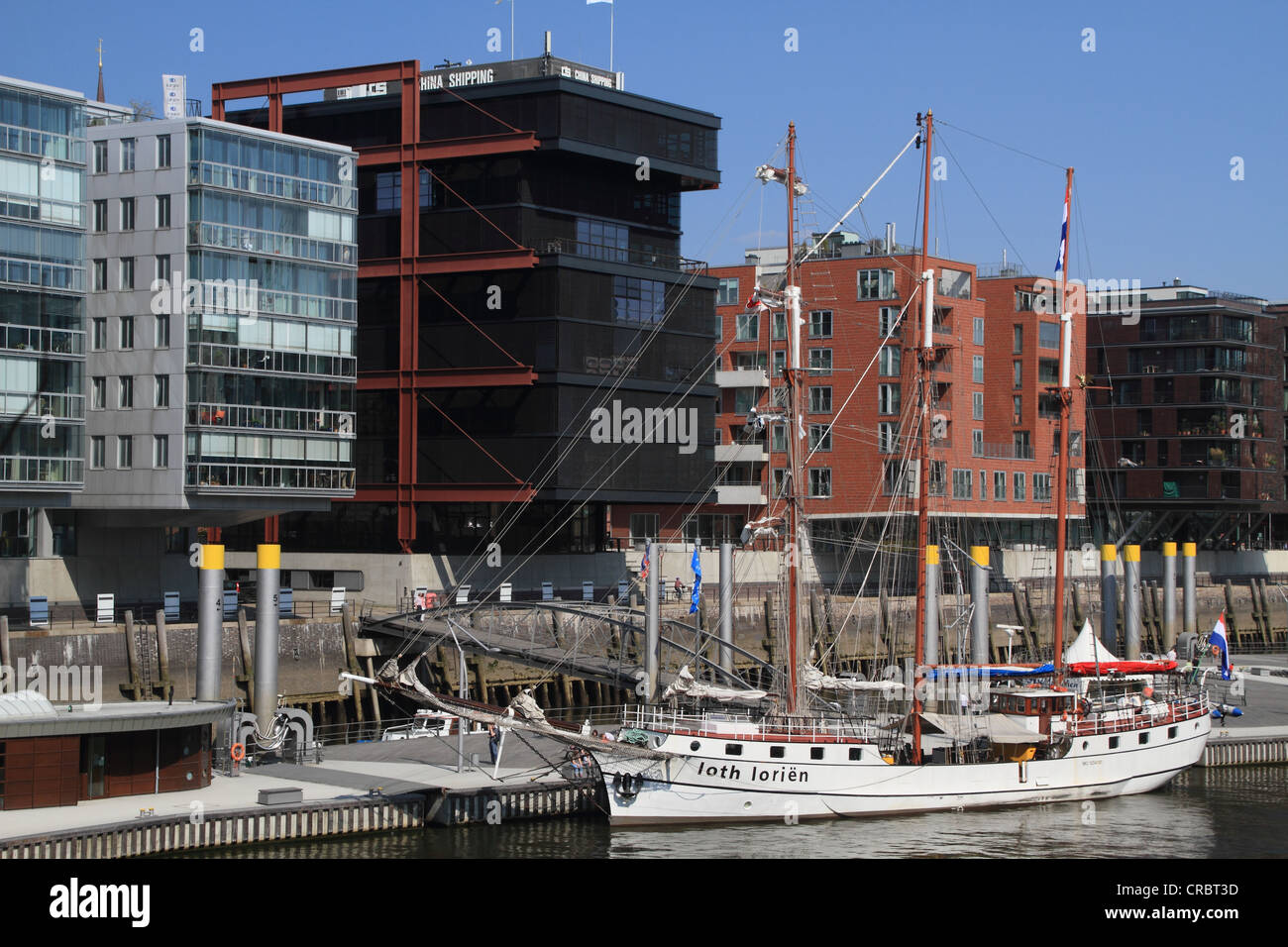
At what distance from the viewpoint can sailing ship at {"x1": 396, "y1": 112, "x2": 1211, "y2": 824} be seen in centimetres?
4684

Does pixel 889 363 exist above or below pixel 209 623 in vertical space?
above

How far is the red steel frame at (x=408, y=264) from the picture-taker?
88.6m

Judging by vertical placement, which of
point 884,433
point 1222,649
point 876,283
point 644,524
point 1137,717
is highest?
point 876,283

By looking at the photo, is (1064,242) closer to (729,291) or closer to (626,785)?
(626,785)

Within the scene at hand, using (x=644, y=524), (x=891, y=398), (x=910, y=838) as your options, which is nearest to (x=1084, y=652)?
(x=910, y=838)

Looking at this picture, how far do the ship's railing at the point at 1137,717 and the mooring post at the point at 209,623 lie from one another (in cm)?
2775

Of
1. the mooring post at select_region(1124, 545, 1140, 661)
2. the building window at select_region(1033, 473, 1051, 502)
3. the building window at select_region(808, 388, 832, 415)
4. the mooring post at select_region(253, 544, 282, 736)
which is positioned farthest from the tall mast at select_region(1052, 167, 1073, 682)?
the building window at select_region(1033, 473, 1051, 502)

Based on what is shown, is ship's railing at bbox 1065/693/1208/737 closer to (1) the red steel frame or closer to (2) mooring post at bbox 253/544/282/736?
(2) mooring post at bbox 253/544/282/736

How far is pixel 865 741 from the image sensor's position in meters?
48.9

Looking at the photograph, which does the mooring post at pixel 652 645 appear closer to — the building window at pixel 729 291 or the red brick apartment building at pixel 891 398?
the red brick apartment building at pixel 891 398

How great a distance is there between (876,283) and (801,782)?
64.7 meters

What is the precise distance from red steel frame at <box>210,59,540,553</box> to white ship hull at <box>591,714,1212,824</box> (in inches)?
1657
